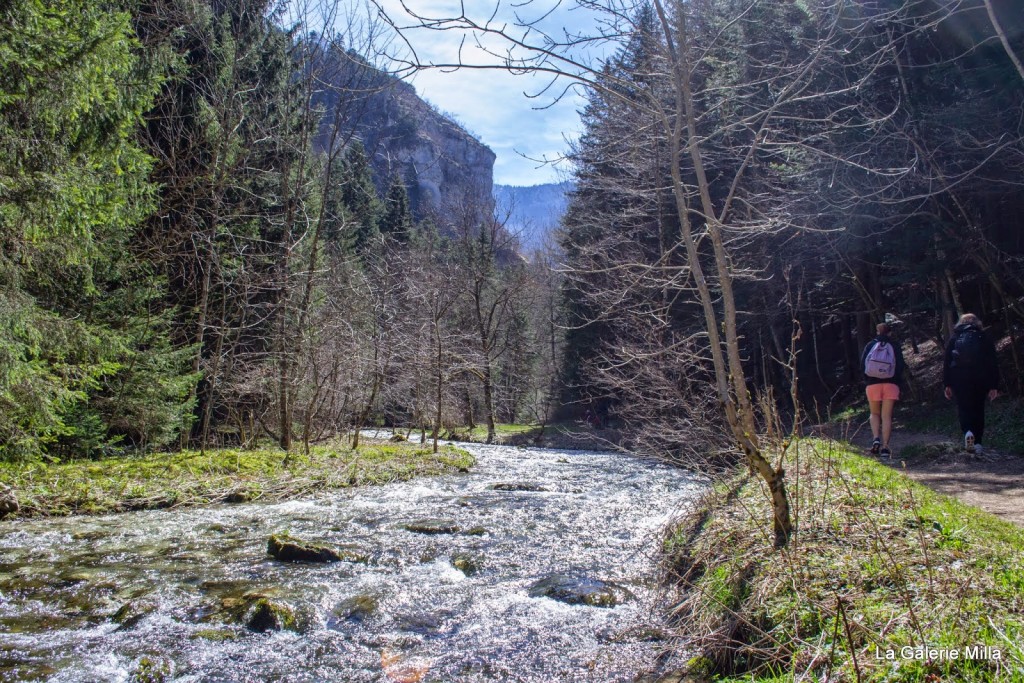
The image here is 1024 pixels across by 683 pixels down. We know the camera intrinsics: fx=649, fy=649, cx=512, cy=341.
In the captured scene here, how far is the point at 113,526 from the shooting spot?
8188 millimetres

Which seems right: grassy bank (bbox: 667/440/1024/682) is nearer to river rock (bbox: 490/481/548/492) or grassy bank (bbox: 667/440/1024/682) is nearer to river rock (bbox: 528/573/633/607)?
river rock (bbox: 528/573/633/607)

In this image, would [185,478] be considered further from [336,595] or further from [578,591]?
[578,591]

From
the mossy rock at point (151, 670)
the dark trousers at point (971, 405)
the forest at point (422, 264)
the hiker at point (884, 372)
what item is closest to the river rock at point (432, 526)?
the forest at point (422, 264)

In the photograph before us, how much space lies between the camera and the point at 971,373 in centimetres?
862

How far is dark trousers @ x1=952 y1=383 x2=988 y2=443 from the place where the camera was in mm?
8742

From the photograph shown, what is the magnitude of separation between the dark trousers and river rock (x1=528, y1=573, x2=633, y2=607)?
612cm

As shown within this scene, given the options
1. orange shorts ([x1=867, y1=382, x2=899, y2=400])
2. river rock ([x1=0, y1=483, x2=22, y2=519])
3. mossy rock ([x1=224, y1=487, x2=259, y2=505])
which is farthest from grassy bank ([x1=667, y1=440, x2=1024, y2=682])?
river rock ([x1=0, y1=483, x2=22, y2=519])

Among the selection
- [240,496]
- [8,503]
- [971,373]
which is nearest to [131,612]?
[8,503]

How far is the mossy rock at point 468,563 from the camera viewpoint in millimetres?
6598

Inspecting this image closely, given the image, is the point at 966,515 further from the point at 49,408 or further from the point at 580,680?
the point at 49,408

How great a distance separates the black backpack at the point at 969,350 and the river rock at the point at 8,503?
12519mm

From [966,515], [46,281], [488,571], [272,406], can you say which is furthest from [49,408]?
[966,515]

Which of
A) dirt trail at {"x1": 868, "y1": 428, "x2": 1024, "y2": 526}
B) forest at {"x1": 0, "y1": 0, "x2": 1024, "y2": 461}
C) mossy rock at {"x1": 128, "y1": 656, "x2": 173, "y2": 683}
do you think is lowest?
mossy rock at {"x1": 128, "y1": 656, "x2": 173, "y2": 683}

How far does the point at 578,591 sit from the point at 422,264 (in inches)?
729
